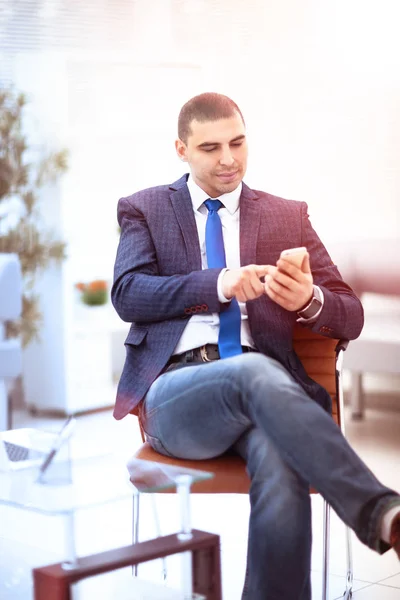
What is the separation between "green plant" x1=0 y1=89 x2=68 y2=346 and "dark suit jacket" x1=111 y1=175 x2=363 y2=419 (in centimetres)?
227

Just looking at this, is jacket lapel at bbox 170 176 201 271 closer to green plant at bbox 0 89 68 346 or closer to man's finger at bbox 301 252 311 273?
man's finger at bbox 301 252 311 273

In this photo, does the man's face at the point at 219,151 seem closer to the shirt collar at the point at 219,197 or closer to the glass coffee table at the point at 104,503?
the shirt collar at the point at 219,197

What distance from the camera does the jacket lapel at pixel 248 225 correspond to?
2.14m

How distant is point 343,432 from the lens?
2.05 metres

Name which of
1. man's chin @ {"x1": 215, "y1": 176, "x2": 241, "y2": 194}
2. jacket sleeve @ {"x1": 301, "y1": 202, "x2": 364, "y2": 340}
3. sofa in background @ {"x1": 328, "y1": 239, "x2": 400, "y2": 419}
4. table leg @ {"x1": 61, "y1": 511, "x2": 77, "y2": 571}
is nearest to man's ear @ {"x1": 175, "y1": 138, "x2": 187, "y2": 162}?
man's chin @ {"x1": 215, "y1": 176, "x2": 241, "y2": 194}

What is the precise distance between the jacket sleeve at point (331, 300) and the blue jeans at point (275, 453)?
0.26 metres

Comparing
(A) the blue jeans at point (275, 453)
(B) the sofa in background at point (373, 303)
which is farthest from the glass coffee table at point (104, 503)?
(B) the sofa in background at point (373, 303)

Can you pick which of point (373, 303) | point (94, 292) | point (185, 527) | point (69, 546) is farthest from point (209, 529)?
point (94, 292)

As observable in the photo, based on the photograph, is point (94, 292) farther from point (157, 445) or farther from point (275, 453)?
point (275, 453)

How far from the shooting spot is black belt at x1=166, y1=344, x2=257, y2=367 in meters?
2.06

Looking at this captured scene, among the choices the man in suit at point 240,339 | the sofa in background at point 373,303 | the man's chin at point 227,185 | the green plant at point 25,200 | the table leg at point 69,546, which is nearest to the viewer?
the table leg at point 69,546

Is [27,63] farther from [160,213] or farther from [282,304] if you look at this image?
[282,304]

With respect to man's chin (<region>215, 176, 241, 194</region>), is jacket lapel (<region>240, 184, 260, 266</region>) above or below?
below

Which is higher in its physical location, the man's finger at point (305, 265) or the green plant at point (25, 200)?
the green plant at point (25, 200)
